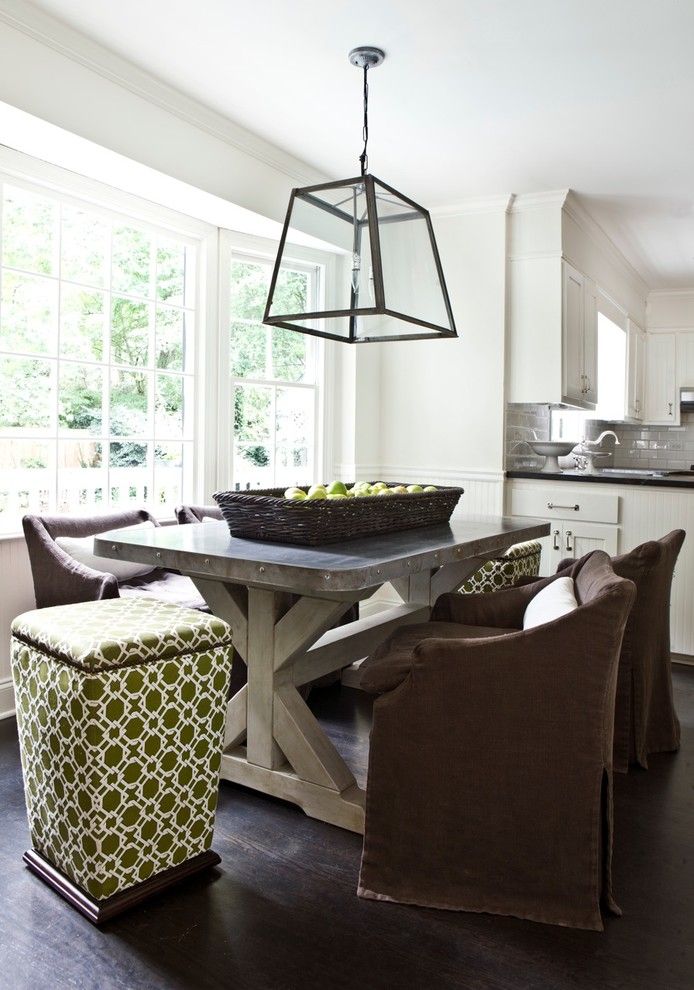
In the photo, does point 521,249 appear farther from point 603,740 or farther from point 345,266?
point 603,740

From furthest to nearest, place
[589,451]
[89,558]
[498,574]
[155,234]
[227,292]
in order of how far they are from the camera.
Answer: [589,451]
[227,292]
[155,234]
[498,574]
[89,558]

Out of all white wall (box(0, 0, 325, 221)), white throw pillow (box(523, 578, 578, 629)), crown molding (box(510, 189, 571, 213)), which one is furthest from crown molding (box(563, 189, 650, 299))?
white throw pillow (box(523, 578, 578, 629))


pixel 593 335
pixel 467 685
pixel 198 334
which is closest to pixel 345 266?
pixel 198 334

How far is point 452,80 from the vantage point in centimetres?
329

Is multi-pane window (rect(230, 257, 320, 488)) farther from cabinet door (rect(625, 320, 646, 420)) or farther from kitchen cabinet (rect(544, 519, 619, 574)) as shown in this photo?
cabinet door (rect(625, 320, 646, 420))

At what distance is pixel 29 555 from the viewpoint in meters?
3.10

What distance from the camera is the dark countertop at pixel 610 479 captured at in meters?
4.22

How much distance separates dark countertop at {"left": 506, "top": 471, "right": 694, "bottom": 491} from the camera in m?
4.22

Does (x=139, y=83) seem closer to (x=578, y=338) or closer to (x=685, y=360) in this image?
(x=578, y=338)

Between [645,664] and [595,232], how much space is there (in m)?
3.49

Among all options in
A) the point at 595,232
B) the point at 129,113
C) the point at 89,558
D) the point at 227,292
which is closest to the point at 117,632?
the point at 89,558

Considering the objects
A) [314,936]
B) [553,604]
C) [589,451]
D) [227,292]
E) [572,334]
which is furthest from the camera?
[589,451]

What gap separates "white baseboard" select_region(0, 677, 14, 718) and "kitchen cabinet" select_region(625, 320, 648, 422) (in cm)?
525

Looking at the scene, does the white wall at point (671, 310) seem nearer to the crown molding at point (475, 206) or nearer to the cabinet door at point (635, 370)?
the cabinet door at point (635, 370)
